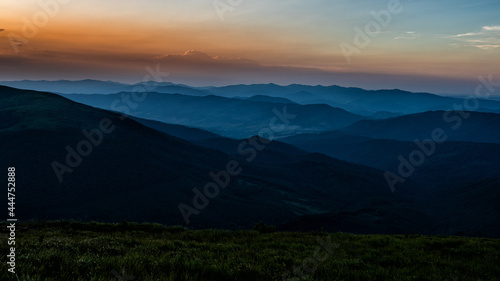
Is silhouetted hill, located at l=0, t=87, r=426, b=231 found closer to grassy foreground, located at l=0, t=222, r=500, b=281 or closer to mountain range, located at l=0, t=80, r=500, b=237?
mountain range, located at l=0, t=80, r=500, b=237

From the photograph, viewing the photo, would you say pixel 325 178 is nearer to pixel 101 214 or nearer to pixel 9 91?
pixel 101 214

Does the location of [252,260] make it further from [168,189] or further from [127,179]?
[127,179]

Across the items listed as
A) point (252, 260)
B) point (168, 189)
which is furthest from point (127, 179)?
point (252, 260)

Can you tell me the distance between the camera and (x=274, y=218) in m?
115

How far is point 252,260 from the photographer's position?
1011cm

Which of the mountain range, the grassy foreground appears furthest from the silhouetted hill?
the grassy foreground

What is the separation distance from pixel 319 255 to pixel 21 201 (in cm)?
10914

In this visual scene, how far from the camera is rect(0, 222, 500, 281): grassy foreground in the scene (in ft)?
23.2

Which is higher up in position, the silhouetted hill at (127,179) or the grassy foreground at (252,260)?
the grassy foreground at (252,260)

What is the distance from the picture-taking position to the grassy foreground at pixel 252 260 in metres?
7.07

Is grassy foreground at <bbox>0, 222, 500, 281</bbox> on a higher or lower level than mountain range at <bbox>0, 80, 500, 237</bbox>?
higher

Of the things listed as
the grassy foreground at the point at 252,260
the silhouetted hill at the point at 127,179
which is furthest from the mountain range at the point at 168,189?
the grassy foreground at the point at 252,260

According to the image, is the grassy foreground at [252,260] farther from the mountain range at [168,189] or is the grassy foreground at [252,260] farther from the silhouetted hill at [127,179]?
the silhouetted hill at [127,179]

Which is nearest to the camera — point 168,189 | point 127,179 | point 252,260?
point 252,260
